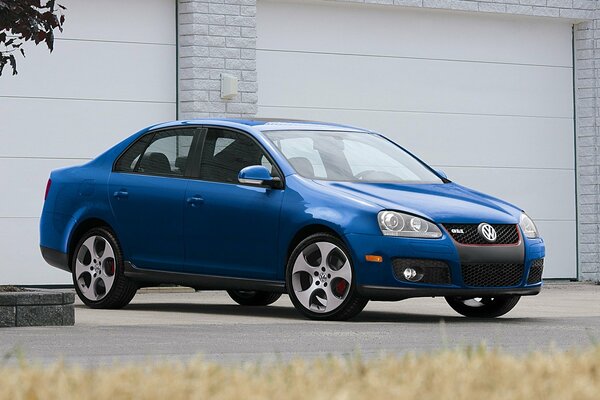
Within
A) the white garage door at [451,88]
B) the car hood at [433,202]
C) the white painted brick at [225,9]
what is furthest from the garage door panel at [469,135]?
the car hood at [433,202]

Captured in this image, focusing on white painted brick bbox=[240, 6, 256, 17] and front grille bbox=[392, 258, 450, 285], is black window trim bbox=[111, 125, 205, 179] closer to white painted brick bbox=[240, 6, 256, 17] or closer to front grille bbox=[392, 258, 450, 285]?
front grille bbox=[392, 258, 450, 285]

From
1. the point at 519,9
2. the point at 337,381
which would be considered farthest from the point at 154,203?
the point at 519,9

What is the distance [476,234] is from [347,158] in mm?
1446

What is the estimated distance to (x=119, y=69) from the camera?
1575 cm

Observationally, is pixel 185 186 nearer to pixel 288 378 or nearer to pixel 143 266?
pixel 143 266

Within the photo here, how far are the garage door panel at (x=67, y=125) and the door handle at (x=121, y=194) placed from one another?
3.48 meters

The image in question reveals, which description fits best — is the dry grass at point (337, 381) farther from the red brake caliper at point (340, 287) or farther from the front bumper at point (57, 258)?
the front bumper at point (57, 258)

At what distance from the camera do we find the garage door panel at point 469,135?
677 inches

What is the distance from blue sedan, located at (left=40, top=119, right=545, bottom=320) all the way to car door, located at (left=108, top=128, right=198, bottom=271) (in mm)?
11

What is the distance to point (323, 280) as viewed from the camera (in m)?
10.5

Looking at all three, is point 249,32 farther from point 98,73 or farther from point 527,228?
point 527,228

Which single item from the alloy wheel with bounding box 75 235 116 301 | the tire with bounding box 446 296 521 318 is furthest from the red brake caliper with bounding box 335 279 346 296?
the alloy wheel with bounding box 75 235 116 301

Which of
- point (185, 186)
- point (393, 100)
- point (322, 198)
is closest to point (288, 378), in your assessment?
point (322, 198)

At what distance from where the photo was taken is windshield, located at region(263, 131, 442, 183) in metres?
11.2
